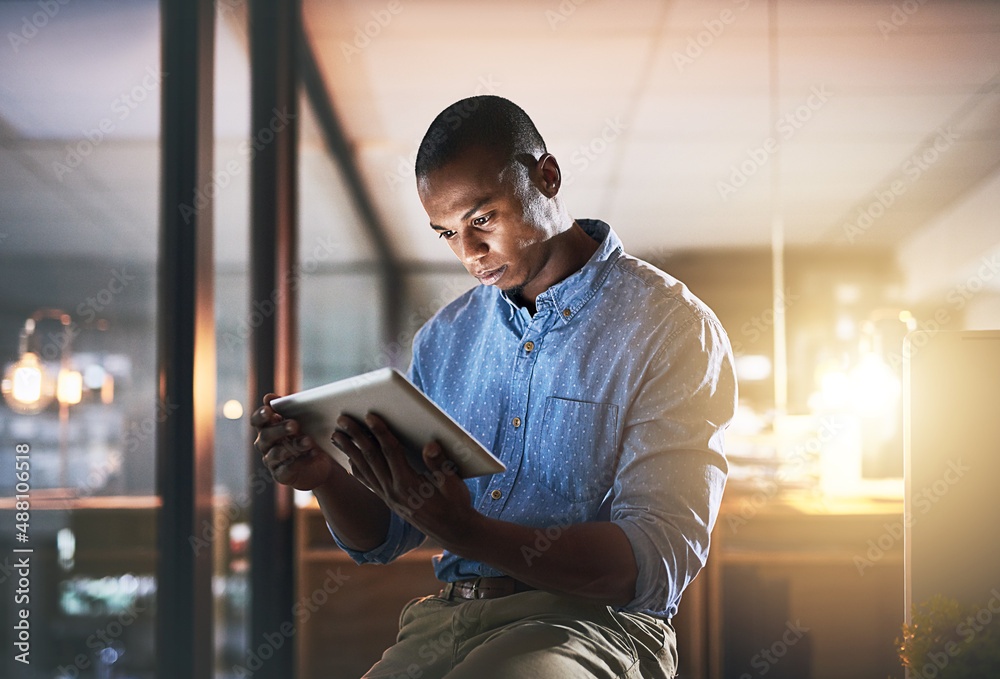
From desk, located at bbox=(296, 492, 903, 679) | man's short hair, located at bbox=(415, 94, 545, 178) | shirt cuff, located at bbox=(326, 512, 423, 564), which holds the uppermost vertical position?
man's short hair, located at bbox=(415, 94, 545, 178)

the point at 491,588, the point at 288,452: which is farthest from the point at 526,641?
the point at 288,452

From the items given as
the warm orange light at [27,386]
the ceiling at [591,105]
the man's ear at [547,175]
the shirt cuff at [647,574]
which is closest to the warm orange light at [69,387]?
the warm orange light at [27,386]

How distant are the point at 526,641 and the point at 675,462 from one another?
0.96 feet

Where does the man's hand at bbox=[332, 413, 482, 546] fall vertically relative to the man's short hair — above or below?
below

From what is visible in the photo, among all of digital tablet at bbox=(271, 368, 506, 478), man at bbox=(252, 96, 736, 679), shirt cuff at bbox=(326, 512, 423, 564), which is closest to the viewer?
digital tablet at bbox=(271, 368, 506, 478)

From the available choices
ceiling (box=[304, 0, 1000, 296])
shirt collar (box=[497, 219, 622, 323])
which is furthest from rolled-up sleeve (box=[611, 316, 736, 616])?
Result: ceiling (box=[304, 0, 1000, 296])

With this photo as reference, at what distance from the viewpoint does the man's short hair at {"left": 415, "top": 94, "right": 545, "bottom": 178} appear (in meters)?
1.11

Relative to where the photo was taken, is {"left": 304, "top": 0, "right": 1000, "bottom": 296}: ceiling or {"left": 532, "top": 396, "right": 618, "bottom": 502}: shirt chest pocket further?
{"left": 304, "top": 0, "right": 1000, "bottom": 296}: ceiling

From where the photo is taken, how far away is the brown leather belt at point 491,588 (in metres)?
1.09

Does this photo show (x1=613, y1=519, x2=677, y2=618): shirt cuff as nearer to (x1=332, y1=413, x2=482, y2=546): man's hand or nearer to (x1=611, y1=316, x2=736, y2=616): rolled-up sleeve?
(x1=611, y1=316, x2=736, y2=616): rolled-up sleeve

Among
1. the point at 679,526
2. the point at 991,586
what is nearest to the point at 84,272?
the point at 679,526

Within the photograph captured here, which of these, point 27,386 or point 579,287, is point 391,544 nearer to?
point 579,287

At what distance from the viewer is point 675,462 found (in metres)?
0.99

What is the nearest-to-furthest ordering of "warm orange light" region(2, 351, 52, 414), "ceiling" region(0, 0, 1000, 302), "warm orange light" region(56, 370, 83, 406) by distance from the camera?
"warm orange light" region(2, 351, 52, 414)
"warm orange light" region(56, 370, 83, 406)
"ceiling" region(0, 0, 1000, 302)
